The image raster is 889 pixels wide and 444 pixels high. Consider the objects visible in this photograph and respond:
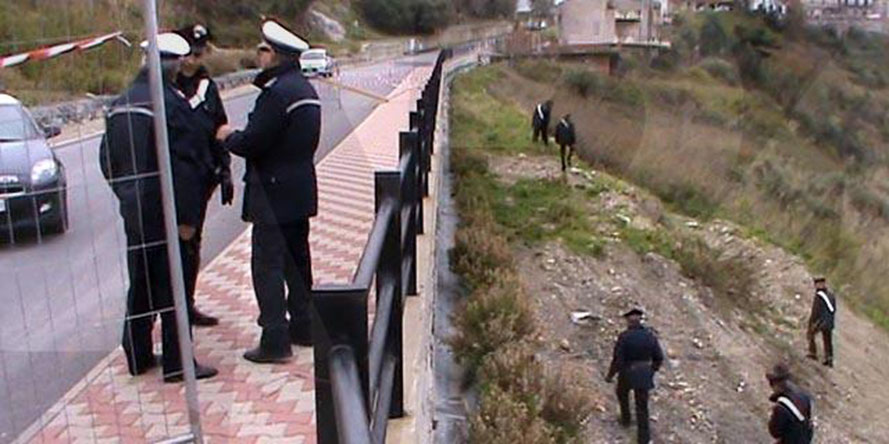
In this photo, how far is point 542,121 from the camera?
817 inches

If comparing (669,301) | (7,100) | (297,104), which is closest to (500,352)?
(297,104)

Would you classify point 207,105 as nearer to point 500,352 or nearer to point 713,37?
point 500,352

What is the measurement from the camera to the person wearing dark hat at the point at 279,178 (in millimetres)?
4188

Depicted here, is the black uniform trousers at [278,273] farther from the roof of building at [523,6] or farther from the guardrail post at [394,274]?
the roof of building at [523,6]

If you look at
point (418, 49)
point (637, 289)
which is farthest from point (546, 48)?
point (418, 49)

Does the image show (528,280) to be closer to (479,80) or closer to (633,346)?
(633,346)

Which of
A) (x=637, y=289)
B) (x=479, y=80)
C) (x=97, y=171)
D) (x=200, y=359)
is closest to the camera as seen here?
(x=97, y=171)

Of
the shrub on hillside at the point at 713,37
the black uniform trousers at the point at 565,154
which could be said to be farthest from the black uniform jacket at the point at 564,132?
the shrub on hillside at the point at 713,37

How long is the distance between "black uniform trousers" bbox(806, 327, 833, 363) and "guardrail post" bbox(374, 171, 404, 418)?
11.0 metres

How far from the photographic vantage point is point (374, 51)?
8938mm

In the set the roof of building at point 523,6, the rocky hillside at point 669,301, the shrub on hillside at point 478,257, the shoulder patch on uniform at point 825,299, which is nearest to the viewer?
the shrub on hillside at point 478,257

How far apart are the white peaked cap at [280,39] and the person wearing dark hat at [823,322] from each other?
10.5m

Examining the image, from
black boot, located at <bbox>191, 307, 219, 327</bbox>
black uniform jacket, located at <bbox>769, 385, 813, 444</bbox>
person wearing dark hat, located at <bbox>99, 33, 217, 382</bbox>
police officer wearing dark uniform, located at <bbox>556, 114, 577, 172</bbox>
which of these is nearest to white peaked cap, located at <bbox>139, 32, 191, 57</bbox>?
person wearing dark hat, located at <bbox>99, 33, 217, 382</bbox>

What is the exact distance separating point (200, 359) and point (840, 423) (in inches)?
377
